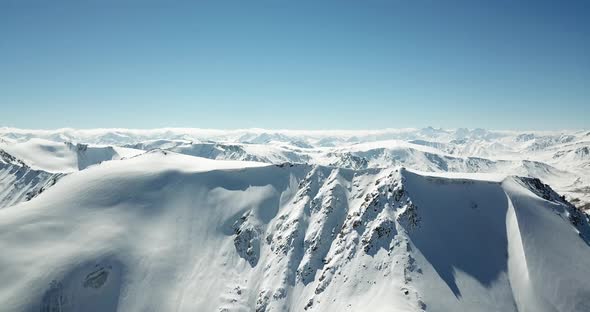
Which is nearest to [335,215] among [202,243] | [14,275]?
[202,243]

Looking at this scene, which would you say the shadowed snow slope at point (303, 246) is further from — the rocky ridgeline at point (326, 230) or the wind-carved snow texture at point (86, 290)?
the rocky ridgeline at point (326, 230)

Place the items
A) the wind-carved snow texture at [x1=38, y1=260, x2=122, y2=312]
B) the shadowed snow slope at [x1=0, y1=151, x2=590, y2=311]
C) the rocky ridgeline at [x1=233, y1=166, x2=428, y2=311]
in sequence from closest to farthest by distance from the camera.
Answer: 1. the wind-carved snow texture at [x1=38, y1=260, x2=122, y2=312]
2. the shadowed snow slope at [x1=0, y1=151, x2=590, y2=311]
3. the rocky ridgeline at [x1=233, y1=166, x2=428, y2=311]

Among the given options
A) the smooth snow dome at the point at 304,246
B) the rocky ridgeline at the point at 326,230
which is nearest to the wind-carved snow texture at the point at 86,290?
the smooth snow dome at the point at 304,246

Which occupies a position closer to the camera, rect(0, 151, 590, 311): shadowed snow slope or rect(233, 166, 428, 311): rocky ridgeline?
rect(0, 151, 590, 311): shadowed snow slope

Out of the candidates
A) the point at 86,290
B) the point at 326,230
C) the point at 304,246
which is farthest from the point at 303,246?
the point at 86,290

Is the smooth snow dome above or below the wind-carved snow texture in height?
above

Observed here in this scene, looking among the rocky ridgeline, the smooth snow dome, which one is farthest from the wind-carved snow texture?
the rocky ridgeline

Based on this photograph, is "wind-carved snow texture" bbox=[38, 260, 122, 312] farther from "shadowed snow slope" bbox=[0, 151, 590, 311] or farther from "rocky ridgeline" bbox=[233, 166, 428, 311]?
"rocky ridgeline" bbox=[233, 166, 428, 311]

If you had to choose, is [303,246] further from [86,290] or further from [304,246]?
[86,290]

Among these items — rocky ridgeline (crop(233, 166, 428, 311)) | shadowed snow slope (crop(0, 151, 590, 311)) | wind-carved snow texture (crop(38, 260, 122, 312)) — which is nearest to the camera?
wind-carved snow texture (crop(38, 260, 122, 312))
